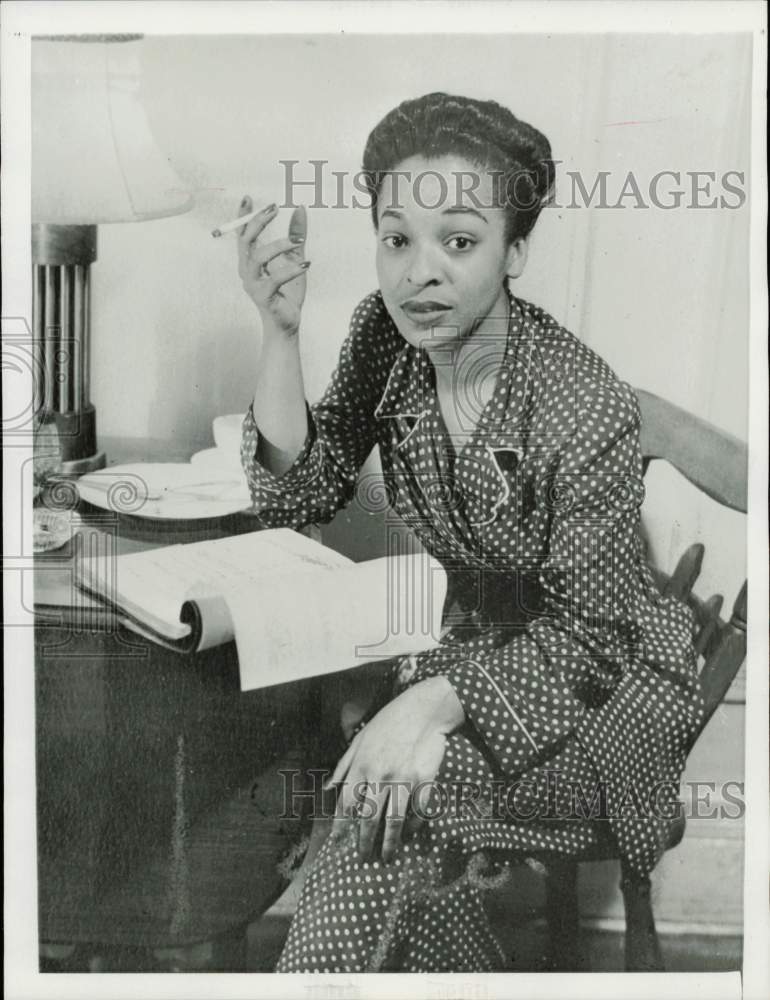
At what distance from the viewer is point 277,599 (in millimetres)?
1183

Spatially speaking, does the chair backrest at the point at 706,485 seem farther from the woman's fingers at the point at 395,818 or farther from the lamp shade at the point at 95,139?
the lamp shade at the point at 95,139

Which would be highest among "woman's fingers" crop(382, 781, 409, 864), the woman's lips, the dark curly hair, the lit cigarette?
the dark curly hair

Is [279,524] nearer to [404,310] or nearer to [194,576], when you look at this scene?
[194,576]

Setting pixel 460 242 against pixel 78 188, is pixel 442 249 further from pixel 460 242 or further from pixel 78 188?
pixel 78 188

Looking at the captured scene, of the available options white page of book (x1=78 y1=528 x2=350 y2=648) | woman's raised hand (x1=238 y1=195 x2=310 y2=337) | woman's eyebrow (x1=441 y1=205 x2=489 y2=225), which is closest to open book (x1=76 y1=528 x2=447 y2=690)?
white page of book (x1=78 y1=528 x2=350 y2=648)

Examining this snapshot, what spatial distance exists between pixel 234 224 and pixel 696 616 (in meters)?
0.62

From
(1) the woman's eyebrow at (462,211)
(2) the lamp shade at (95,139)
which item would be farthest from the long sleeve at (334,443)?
(2) the lamp shade at (95,139)

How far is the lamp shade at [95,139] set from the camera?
3.84 ft

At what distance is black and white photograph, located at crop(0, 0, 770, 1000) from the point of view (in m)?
1.17

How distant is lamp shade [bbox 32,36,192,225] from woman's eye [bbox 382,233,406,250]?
20 centimetres

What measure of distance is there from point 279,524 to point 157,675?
197 mm

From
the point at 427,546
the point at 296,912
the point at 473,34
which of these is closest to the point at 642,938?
the point at 296,912

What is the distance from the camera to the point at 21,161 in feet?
3.90

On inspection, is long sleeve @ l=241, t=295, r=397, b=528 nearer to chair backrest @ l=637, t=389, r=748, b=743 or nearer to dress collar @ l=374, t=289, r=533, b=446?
dress collar @ l=374, t=289, r=533, b=446
